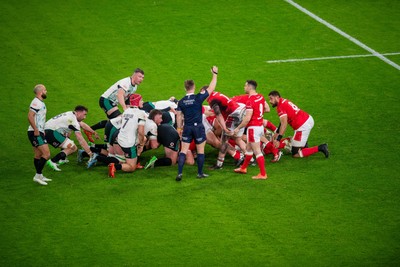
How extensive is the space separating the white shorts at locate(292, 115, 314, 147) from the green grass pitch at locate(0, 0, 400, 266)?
0.45 m

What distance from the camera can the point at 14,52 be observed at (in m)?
23.3

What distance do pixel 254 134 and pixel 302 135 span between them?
1.85 metres

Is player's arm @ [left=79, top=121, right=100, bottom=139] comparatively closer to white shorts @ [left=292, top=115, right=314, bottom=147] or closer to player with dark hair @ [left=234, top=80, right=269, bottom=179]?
player with dark hair @ [left=234, top=80, right=269, bottom=179]

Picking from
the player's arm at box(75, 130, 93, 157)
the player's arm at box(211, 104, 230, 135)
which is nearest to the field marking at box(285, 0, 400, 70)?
the player's arm at box(211, 104, 230, 135)

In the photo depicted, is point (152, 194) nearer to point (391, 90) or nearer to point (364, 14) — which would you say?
point (391, 90)

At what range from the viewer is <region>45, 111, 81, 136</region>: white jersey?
16.9 meters

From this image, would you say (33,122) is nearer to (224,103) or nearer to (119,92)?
(119,92)

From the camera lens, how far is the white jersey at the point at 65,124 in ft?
55.3

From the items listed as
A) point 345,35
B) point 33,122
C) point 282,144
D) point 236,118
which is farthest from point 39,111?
point 345,35

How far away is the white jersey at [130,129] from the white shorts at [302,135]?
3622mm

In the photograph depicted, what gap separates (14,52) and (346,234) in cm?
1348

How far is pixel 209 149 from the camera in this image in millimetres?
Answer: 18297

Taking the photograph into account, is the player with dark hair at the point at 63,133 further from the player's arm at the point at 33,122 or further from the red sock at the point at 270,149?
the red sock at the point at 270,149

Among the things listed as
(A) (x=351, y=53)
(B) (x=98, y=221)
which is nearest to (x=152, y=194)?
(B) (x=98, y=221)
